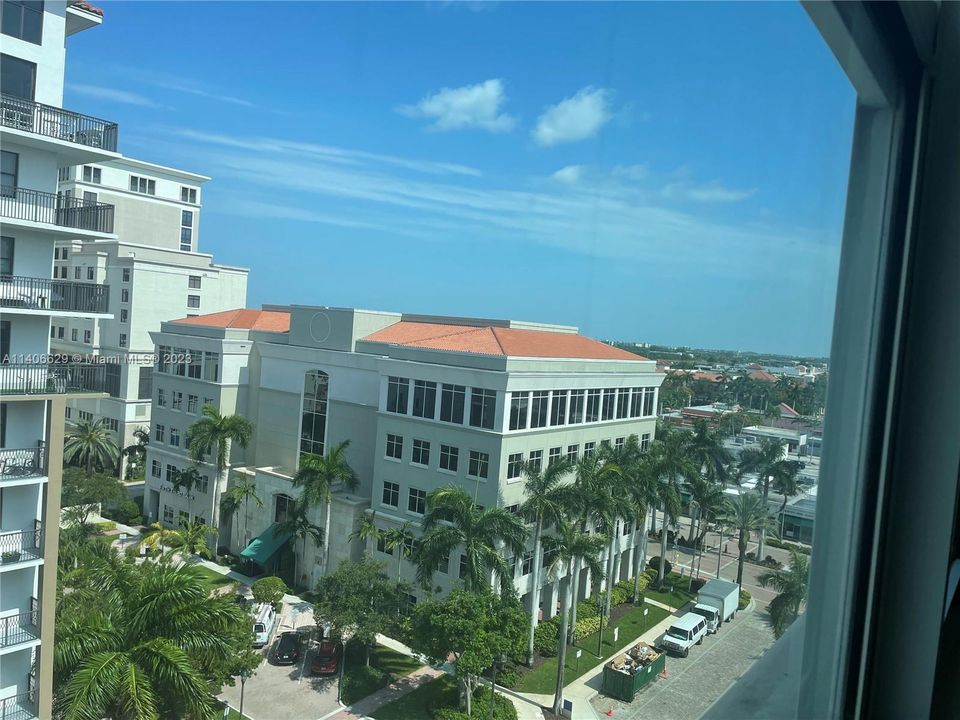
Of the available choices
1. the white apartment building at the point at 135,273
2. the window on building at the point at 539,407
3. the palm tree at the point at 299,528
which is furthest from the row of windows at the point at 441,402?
the white apartment building at the point at 135,273

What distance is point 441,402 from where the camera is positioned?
151 inches

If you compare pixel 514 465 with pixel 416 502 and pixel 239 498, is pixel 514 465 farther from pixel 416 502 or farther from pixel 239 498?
pixel 239 498

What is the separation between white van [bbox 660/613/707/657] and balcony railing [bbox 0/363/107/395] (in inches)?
60.6

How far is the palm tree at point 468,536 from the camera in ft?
11.0

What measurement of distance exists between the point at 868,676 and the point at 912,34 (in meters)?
0.94

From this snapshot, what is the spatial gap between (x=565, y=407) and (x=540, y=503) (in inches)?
21.6

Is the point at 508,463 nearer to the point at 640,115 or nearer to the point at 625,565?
the point at 625,565

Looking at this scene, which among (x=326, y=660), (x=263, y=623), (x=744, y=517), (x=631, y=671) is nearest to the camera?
(x=744, y=517)

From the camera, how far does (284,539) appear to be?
151 inches

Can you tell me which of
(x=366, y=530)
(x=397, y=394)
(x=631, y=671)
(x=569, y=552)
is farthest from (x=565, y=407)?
(x=366, y=530)

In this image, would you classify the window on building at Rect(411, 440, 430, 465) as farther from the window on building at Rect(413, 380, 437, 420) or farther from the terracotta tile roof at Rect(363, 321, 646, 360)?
the terracotta tile roof at Rect(363, 321, 646, 360)

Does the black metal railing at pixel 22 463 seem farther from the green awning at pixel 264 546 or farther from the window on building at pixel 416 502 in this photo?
the window on building at pixel 416 502

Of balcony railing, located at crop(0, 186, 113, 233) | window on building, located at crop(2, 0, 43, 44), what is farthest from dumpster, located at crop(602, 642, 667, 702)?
window on building, located at crop(2, 0, 43, 44)

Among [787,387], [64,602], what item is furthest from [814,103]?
[64,602]
